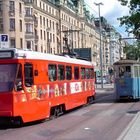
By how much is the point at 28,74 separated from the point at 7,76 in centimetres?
97

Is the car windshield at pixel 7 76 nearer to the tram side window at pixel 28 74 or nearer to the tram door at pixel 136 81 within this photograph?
the tram side window at pixel 28 74

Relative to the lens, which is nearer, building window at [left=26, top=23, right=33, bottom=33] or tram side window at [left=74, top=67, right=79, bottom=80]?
tram side window at [left=74, top=67, right=79, bottom=80]

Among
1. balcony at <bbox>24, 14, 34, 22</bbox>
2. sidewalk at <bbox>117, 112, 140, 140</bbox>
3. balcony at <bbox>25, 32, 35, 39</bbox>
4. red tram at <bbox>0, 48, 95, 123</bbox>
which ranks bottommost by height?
sidewalk at <bbox>117, 112, 140, 140</bbox>

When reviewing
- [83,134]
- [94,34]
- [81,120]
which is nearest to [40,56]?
[81,120]

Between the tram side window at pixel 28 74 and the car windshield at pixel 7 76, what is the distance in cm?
57

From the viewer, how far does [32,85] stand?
61.1ft

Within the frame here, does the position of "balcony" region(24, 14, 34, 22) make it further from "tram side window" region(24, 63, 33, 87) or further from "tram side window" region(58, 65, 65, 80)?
"tram side window" region(24, 63, 33, 87)

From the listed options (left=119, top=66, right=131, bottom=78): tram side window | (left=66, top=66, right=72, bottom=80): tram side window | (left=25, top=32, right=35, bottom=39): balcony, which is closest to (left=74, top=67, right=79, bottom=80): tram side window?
(left=66, top=66, right=72, bottom=80): tram side window

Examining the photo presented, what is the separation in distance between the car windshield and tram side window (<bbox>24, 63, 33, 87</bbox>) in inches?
22.4

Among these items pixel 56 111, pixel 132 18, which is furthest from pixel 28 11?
pixel 56 111

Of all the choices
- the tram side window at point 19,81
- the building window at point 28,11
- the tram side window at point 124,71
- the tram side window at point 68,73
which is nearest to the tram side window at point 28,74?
the tram side window at point 19,81

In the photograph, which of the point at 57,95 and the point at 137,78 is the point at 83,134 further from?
the point at 137,78

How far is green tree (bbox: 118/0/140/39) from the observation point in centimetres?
3712

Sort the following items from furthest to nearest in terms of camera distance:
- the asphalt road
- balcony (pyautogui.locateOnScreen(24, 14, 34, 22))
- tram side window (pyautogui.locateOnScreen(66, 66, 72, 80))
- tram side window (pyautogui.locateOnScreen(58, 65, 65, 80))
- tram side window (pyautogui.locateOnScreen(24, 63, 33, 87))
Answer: balcony (pyautogui.locateOnScreen(24, 14, 34, 22)) < tram side window (pyautogui.locateOnScreen(66, 66, 72, 80)) < tram side window (pyautogui.locateOnScreen(58, 65, 65, 80)) < tram side window (pyautogui.locateOnScreen(24, 63, 33, 87)) < the asphalt road
